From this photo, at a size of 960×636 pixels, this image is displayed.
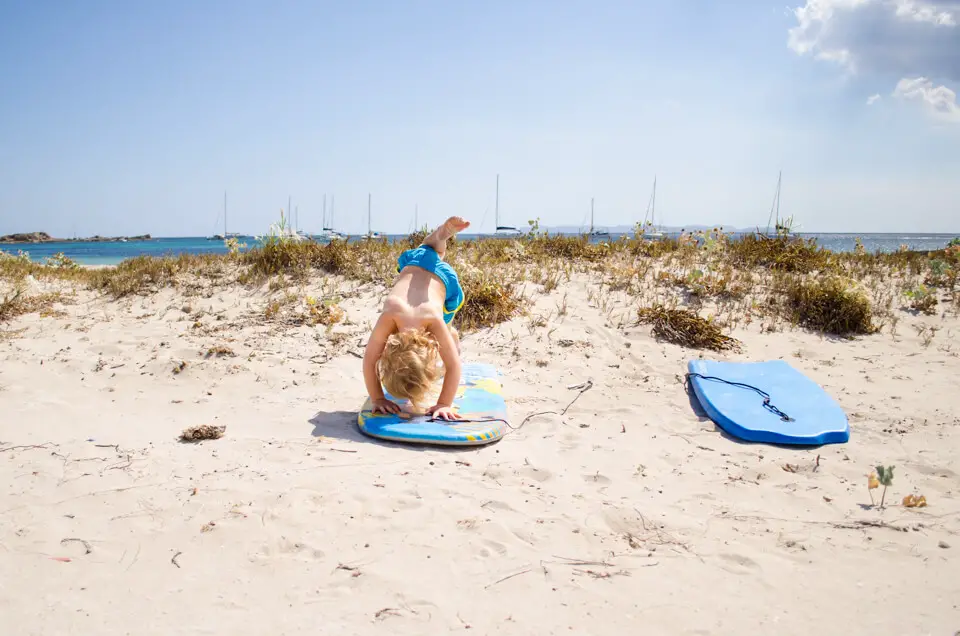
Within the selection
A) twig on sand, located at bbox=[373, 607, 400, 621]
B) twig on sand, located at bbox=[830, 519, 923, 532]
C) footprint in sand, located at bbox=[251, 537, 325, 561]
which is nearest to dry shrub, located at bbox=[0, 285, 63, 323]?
footprint in sand, located at bbox=[251, 537, 325, 561]

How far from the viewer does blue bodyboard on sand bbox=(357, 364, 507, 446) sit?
420cm

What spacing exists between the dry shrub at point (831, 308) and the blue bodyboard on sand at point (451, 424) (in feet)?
17.3

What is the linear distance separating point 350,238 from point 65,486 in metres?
7.08

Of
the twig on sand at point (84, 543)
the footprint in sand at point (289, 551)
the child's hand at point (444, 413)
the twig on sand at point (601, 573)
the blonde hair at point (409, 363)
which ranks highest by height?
the blonde hair at point (409, 363)

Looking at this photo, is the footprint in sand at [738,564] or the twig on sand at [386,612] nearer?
the twig on sand at [386,612]

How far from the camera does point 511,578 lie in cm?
262

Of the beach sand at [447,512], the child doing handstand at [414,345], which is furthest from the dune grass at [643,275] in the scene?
the child doing handstand at [414,345]

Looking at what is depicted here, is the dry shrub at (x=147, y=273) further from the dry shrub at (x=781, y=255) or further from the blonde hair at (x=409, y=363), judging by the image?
the dry shrub at (x=781, y=255)

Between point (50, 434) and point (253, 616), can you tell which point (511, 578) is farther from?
point (50, 434)

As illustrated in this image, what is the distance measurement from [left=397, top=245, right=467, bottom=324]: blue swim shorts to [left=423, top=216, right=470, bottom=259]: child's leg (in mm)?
54

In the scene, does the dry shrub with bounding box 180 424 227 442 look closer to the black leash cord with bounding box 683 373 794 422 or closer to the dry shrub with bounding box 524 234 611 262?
the black leash cord with bounding box 683 373 794 422

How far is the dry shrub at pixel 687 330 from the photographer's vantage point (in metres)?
6.84

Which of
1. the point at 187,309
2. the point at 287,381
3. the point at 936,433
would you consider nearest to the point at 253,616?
the point at 287,381

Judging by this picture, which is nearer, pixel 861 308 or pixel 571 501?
pixel 571 501
